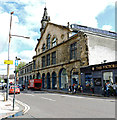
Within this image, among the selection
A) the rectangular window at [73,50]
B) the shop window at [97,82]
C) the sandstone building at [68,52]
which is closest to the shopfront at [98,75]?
the shop window at [97,82]

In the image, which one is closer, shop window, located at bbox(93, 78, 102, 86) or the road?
the road

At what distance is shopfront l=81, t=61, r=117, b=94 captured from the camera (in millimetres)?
18533

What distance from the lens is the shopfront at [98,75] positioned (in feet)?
60.8

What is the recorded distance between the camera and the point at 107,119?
6188 mm

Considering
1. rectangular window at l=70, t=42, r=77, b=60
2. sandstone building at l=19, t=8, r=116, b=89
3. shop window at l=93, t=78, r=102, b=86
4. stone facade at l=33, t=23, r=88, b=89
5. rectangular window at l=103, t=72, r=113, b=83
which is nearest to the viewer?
rectangular window at l=103, t=72, r=113, b=83

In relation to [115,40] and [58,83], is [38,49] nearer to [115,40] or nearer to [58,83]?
[58,83]

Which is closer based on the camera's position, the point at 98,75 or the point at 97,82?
the point at 98,75

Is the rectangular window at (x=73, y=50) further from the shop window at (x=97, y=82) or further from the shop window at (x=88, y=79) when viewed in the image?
the shop window at (x=97, y=82)

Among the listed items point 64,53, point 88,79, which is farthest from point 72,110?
point 64,53

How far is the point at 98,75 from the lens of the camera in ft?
68.0

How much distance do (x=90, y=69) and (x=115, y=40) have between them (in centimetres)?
1044

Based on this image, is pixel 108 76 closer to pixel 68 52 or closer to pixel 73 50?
pixel 73 50

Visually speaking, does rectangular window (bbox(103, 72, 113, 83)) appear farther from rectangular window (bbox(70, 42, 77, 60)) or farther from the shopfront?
rectangular window (bbox(70, 42, 77, 60))

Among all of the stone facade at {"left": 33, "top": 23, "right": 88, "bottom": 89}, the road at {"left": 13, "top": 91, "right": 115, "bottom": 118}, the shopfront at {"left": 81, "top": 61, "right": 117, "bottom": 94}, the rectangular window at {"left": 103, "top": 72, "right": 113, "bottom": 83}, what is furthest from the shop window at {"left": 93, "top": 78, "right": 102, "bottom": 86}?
the road at {"left": 13, "top": 91, "right": 115, "bottom": 118}
